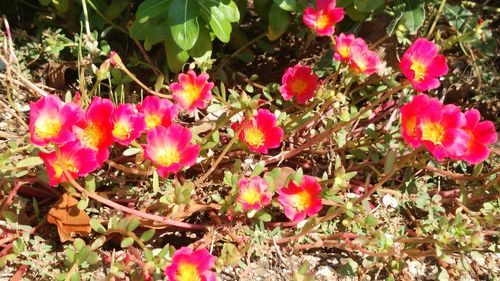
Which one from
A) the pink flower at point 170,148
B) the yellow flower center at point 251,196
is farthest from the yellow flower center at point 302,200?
the pink flower at point 170,148

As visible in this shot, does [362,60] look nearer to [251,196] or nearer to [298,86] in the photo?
[298,86]

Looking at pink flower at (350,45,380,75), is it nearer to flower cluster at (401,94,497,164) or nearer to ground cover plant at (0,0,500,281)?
ground cover plant at (0,0,500,281)

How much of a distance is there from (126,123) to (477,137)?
1026 mm

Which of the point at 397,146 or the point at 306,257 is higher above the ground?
the point at 397,146

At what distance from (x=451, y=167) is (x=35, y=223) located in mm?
1488

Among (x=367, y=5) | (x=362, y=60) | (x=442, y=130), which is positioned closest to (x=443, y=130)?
(x=442, y=130)

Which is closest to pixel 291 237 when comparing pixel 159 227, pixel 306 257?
pixel 306 257

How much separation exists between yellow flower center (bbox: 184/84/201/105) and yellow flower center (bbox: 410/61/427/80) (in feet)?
2.31

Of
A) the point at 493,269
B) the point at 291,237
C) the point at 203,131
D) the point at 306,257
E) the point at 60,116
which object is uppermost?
the point at 60,116

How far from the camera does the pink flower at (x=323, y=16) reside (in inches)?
83.4

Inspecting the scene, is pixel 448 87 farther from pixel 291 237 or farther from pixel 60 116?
pixel 60 116

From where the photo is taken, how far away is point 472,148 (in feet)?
5.82

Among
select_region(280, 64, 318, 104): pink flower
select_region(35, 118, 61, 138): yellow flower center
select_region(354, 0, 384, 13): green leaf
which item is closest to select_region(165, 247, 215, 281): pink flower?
select_region(35, 118, 61, 138): yellow flower center

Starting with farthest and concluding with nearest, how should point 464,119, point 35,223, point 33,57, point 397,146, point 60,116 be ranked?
point 33,57, point 397,146, point 35,223, point 464,119, point 60,116
